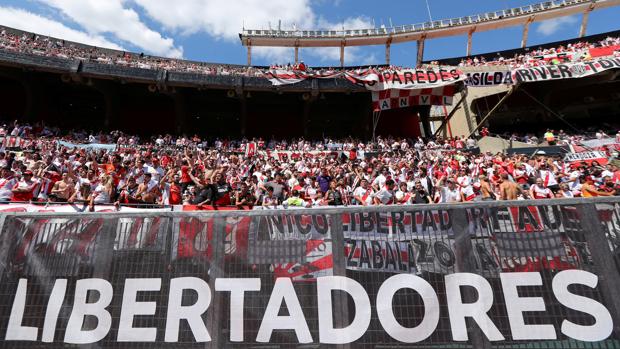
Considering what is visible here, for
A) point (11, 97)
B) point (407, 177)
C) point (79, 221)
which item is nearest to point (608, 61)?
point (407, 177)

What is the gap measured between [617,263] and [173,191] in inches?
300

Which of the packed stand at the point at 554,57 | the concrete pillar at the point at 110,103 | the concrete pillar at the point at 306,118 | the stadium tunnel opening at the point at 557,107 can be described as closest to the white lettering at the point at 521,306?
the concrete pillar at the point at 306,118

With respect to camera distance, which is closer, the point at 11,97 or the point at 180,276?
the point at 180,276

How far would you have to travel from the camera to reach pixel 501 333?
99.0 inches

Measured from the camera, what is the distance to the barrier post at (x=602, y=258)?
7.98 ft

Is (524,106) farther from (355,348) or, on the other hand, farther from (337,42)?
(355,348)

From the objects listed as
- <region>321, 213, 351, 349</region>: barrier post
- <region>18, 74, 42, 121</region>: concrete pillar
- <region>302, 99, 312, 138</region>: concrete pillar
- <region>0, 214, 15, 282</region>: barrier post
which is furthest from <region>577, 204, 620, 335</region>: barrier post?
<region>18, 74, 42, 121</region>: concrete pillar

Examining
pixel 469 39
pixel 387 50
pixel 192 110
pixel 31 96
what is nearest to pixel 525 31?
pixel 469 39

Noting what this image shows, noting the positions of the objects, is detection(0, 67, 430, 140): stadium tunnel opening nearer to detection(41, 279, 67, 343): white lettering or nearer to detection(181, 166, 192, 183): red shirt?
detection(181, 166, 192, 183): red shirt

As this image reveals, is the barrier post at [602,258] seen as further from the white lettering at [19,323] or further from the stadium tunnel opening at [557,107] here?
the stadium tunnel opening at [557,107]

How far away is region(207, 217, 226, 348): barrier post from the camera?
270 cm

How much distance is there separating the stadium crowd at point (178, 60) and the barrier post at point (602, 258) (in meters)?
21.0

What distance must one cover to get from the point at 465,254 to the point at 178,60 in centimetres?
3252

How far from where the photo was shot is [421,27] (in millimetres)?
33000
